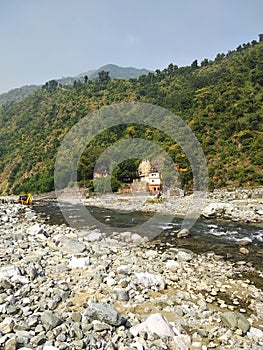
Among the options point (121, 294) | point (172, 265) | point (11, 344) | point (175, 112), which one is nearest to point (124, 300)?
point (121, 294)

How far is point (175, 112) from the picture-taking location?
56469 mm

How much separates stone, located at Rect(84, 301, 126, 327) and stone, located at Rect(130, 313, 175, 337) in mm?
293

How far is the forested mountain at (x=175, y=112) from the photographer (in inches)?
1542

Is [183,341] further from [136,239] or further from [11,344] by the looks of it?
[136,239]

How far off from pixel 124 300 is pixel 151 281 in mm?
1139

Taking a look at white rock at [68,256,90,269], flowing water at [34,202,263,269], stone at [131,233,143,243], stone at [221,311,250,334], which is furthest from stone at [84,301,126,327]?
stone at [131,233,143,243]

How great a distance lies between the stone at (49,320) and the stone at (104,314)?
1.77 ft

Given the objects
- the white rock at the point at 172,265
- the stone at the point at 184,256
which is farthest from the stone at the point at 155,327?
the stone at the point at 184,256

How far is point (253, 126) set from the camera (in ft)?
135

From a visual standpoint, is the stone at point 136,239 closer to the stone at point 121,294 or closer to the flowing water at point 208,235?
the flowing water at point 208,235

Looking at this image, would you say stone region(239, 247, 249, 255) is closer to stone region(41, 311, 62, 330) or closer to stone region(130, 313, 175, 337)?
stone region(130, 313, 175, 337)

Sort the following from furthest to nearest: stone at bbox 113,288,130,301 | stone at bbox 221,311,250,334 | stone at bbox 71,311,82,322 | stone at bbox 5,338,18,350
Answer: stone at bbox 113,288,130,301 < stone at bbox 221,311,250,334 < stone at bbox 71,311,82,322 < stone at bbox 5,338,18,350

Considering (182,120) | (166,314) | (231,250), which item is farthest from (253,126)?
(166,314)

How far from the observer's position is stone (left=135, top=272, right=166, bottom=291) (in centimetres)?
746
